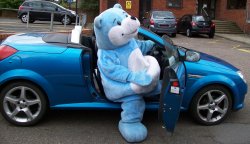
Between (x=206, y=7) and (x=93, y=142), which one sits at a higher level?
(x=206, y=7)

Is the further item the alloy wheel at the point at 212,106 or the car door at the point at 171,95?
the alloy wheel at the point at 212,106

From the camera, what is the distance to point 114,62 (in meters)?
4.85

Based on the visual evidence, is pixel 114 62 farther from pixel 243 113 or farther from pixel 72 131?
pixel 243 113

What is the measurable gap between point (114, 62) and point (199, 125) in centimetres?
147

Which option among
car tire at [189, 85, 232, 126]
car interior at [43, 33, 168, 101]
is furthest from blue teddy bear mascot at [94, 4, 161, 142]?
car tire at [189, 85, 232, 126]

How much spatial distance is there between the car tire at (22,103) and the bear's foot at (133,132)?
1069 millimetres

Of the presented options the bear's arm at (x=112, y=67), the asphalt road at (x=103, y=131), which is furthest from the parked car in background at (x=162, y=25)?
the bear's arm at (x=112, y=67)

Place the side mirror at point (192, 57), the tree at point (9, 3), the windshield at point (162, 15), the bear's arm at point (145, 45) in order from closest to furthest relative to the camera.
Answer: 1. the side mirror at point (192, 57)
2. the bear's arm at point (145, 45)
3. the windshield at point (162, 15)
4. the tree at point (9, 3)

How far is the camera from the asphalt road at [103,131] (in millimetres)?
4695

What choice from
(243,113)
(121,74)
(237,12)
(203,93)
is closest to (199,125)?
(203,93)

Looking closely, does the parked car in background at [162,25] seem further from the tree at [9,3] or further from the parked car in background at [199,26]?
the tree at [9,3]

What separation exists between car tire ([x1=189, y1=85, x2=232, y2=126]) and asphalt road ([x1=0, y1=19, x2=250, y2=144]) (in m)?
0.11

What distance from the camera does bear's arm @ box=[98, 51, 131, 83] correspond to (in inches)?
188

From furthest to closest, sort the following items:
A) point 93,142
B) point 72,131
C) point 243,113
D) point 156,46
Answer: point 243,113 < point 156,46 < point 72,131 < point 93,142
